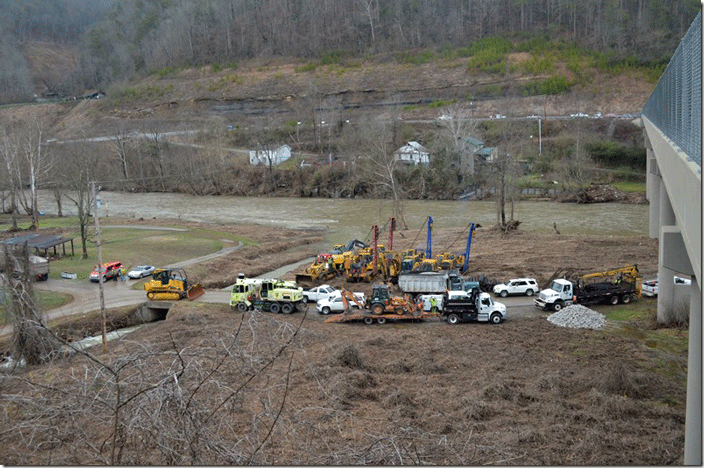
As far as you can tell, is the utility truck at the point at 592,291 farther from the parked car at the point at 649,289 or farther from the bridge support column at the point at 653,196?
the bridge support column at the point at 653,196

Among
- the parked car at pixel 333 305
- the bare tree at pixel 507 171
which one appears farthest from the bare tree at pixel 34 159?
the bare tree at pixel 507 171

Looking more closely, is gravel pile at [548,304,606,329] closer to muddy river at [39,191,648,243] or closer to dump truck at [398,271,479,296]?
dump truck at [398,271,479,296]

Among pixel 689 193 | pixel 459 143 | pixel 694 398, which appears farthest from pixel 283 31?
pixel 689 193

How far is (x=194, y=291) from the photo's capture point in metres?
31.3

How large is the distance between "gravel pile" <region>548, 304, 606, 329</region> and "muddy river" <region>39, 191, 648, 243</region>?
76.5 feet

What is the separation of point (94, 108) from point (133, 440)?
129m

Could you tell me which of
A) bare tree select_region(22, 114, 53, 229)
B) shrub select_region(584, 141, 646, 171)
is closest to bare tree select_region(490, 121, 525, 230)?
shrub select_region(584, 141, 646, 171)

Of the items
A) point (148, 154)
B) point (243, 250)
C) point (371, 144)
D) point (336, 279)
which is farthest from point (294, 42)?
point (336, 279)

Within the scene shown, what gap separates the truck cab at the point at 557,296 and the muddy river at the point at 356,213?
21406mm

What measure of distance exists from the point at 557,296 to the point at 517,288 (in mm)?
3005

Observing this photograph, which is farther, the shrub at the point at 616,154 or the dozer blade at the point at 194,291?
the shrub at the point at 616,154

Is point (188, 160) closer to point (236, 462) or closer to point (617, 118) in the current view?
point (617, 118)

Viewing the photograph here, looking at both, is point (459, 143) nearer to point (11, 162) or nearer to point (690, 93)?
point (11, 162)

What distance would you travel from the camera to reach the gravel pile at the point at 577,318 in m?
25.0
